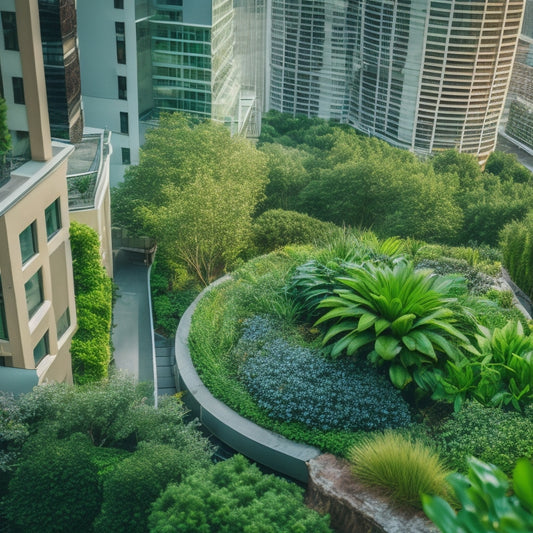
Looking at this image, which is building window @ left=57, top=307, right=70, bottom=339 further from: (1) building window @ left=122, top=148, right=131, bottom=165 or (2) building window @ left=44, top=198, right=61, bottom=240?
(1) building window @ left=122, top=148, right=131, bottom=165

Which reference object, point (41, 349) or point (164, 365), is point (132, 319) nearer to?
point (164, 365)

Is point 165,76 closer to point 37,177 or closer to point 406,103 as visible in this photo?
point 37,177

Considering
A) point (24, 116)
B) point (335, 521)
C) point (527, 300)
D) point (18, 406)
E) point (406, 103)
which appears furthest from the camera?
point (406, 103)

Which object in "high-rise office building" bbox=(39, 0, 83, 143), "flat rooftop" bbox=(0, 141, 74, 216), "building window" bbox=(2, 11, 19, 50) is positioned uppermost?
"building window" bbox=(2, 11, 19, 50)

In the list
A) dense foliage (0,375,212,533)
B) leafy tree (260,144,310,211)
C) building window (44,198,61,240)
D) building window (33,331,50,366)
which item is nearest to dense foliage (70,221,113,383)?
building window (33,331,50,366)

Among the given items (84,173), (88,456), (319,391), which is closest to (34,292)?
(88,456)

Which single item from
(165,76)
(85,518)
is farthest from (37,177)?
(165,76)
